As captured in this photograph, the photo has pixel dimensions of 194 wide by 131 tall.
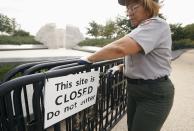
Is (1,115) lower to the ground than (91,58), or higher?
lower

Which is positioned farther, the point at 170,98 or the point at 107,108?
the point at 107,108

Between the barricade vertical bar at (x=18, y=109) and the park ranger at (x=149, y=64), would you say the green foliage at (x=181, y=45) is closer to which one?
the park ranger at (x=149, y=64)

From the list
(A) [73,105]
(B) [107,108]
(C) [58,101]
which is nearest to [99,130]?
(B) [107,108]

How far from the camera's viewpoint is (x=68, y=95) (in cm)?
256

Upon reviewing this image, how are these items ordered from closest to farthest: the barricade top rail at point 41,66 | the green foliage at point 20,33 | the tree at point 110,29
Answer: the barricade top rail at point 41,66
the tree at point 110,29
the green foliage at point 20,33

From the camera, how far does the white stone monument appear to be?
18469 mm

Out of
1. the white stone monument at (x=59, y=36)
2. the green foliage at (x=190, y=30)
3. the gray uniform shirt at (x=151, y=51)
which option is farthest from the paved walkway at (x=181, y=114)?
the green foliage at (x=190, y=30)

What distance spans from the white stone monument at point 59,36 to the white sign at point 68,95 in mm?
15714

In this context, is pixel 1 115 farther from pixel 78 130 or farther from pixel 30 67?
pixel 78 130

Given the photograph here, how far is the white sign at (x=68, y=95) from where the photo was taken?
2344 millimetres

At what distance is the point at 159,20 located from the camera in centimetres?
226

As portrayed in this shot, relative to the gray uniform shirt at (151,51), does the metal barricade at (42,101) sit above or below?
below

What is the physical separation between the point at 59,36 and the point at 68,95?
16.5 m

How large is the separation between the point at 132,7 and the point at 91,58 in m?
0.56
